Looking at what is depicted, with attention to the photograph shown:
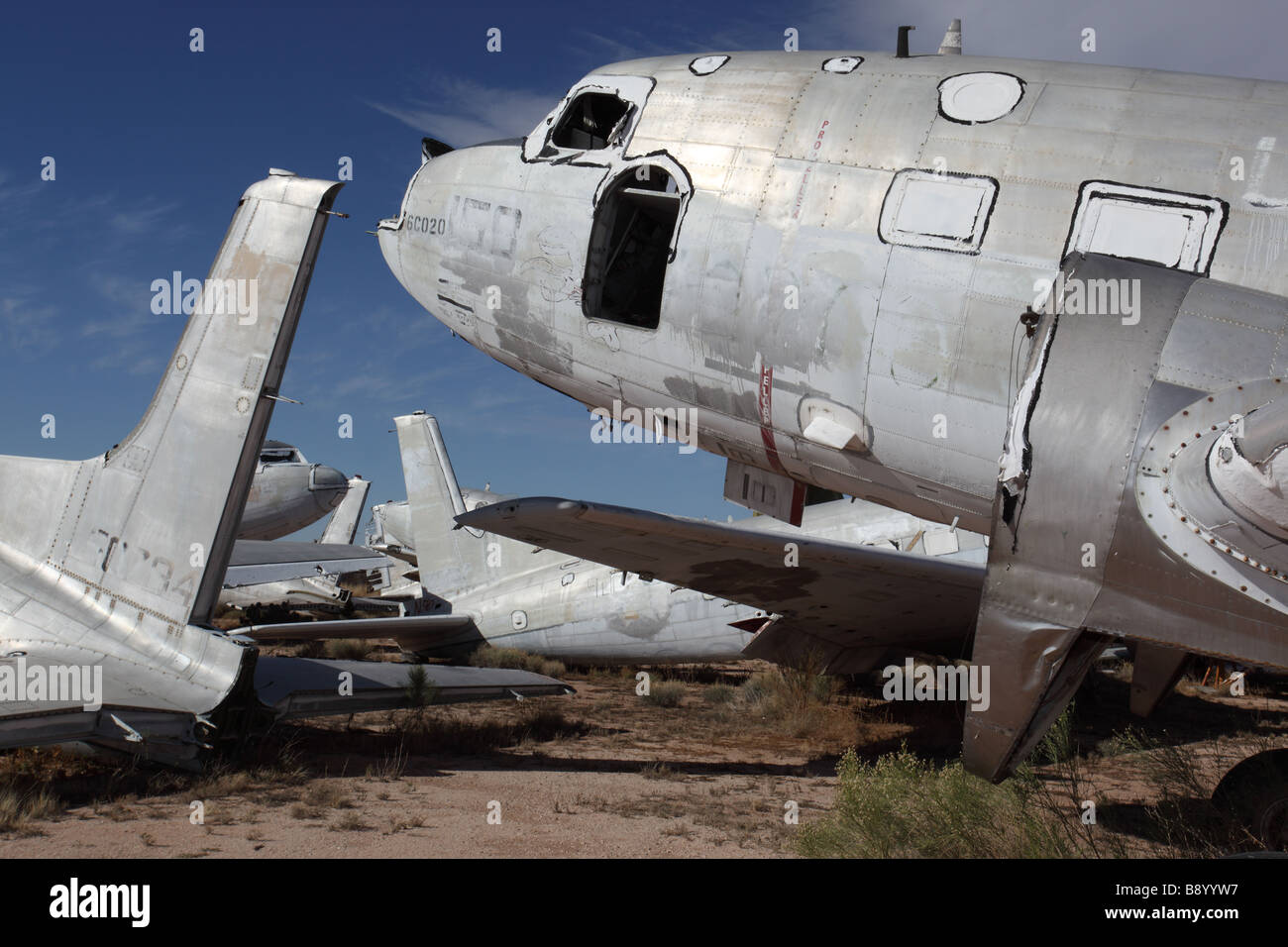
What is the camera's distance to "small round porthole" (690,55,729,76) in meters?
7.14

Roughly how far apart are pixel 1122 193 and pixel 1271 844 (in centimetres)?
488

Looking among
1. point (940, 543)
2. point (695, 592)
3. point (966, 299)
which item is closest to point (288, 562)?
point (695, 592)

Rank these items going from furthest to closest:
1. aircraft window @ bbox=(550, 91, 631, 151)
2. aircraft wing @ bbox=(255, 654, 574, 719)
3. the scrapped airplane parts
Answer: aircraft wing @ bbox=(255, 654, 574, 719) → aircraft window @ bbox=(550, 91, 631, 151) → the scrapped airplane parts

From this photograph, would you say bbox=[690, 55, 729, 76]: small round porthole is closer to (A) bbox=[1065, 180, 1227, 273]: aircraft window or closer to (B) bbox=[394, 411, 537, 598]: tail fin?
(A) bbox=[1065, 180, 1227, 273]: aircraft window

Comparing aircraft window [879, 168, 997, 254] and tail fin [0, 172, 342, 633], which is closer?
aircraft window [879, 168, 997, 254]

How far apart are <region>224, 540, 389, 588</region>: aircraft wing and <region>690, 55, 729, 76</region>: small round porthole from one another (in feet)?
43.4

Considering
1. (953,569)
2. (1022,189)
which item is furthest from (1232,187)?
(953,569)

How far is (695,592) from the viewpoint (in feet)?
53.6

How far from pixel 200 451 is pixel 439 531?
12021mm

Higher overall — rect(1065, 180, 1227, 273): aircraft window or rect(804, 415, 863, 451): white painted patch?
rect(1065, 180, 1227, 273): aircraft window

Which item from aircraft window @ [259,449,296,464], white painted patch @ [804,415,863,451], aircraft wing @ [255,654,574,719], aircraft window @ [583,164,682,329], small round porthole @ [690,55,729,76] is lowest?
aircraft window @ [259,449,296,464]

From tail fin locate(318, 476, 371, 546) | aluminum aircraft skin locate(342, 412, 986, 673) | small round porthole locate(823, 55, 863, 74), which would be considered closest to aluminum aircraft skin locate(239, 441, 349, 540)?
tail fin locate(318, 476, 371, 546)

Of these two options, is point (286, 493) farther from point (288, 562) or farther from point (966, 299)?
point (966, 299)
